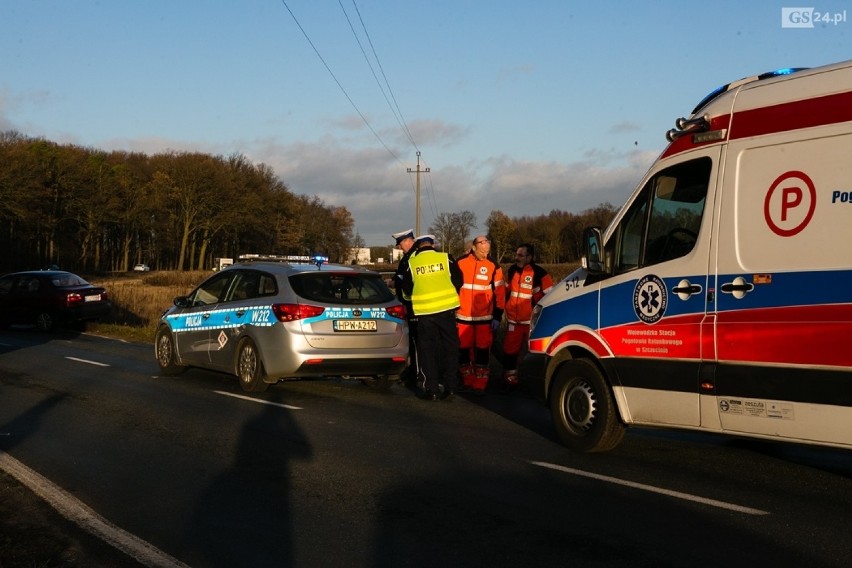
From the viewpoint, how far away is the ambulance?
18.0ft

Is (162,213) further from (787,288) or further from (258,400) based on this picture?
(787,288)

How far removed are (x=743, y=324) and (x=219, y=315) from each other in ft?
25.0

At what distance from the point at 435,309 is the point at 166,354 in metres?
Result: 4.85

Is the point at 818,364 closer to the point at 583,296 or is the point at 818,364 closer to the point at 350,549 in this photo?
the point at 583,296

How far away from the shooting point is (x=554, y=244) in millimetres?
57406

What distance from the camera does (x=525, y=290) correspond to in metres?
11.4

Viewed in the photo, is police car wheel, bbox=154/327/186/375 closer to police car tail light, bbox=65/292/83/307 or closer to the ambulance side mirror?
the ambulance side mirror

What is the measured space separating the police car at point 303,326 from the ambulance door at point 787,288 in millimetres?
5459

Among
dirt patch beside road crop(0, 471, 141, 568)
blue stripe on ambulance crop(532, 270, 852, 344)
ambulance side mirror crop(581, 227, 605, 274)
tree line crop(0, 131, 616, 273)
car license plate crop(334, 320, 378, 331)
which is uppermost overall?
tree line crop(0, 131, 616, 273)

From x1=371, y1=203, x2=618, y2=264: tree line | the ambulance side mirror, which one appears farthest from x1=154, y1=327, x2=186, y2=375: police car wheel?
x1=371, y1=203, x2=618, y2=264: tree line

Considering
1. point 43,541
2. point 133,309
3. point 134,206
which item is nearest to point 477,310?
point 43,541

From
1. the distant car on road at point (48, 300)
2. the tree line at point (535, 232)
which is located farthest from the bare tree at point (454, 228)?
the distant car on road at point (48, 300)

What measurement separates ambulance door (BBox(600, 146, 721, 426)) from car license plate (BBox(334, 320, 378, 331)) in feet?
→ 13.9

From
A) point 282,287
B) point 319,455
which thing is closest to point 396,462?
point 319,455
